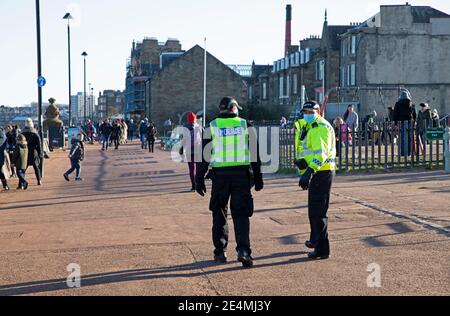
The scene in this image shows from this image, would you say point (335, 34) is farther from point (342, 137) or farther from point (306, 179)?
point (306, 179)

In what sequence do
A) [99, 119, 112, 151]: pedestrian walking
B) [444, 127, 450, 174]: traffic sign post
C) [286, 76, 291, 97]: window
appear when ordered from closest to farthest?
[444, 127, 450, 174]: traffic sign post
[99, 119, 112, 151]: pedestrian walking
[286, 76, 291, 97]: window

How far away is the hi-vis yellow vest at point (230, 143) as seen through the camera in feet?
26.4

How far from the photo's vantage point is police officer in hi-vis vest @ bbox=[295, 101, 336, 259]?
810 centimetres

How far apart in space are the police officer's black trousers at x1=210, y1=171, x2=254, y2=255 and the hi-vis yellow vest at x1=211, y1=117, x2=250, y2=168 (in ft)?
0.50

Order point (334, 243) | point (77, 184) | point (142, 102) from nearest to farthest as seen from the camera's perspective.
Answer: point (334, 243), point (77, 184), point (142, 102)

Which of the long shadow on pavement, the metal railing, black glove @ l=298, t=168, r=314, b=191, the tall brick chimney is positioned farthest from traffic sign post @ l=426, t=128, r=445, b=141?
the tall brick chimney

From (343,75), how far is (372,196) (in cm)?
4803

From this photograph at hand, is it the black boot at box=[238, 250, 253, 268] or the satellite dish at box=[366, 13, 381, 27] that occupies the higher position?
the satellite dish at box=[366, 13, 381, 27]

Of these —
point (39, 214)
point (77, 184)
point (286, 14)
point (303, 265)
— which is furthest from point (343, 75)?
point (303, 265)

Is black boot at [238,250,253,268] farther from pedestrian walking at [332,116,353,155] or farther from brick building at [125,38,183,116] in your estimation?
brick building at [125,38,183,116]

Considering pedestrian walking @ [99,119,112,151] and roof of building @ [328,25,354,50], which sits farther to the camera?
roof of building @ [328,25,354,50]
